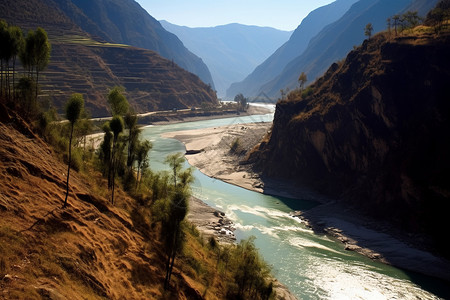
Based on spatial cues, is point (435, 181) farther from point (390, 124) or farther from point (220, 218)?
point (220, 218)

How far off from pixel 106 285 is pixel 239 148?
87.3m

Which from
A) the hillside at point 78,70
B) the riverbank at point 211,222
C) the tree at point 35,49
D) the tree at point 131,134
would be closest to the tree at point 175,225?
the tree at point 131,134

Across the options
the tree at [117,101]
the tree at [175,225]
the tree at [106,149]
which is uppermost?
the tree at [117,101]

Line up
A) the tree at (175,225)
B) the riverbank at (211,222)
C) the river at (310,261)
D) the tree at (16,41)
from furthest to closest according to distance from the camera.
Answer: the riverbank at (211,222) → the river at (310,261) → the tree at (16,41) → the tree at (175,225)

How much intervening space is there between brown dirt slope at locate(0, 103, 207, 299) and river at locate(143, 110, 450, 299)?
56.1 feet

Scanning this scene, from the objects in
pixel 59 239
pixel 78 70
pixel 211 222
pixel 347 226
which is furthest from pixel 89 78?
pixel 59 239

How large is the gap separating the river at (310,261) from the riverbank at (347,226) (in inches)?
70.2

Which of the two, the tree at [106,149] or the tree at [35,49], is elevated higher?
the tree at [35,49]

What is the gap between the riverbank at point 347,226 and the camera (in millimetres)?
45503

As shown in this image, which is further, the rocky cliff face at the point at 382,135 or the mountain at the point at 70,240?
the rocky cliff face at the point at 382,135

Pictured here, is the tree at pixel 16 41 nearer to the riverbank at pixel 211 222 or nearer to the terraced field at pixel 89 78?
the riverbank at pixel 211 222

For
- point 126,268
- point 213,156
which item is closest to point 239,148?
point 213,156

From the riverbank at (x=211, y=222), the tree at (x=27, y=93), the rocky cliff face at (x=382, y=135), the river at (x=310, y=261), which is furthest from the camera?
the rocky cliff face at (x=382, y=135)

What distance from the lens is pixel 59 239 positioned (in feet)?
64.7
